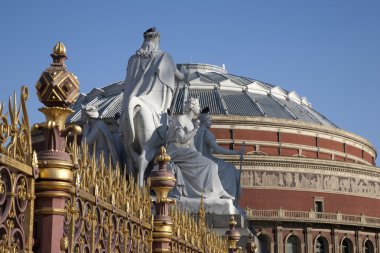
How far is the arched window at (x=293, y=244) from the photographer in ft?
177

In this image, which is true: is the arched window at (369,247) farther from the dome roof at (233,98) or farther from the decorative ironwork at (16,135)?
the decorative ironwork at (16,135)

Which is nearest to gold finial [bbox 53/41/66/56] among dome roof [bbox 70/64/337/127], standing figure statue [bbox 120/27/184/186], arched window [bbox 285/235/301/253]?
standing figure statue [bbox 120/27/184/186]

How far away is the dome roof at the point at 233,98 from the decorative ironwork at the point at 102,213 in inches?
1990

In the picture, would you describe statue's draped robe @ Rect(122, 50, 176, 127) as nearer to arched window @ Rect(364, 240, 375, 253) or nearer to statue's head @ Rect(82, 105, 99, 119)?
statue's head @ Rect(82, 105, 99, 119)

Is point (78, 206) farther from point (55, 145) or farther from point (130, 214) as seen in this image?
point (130, 214)

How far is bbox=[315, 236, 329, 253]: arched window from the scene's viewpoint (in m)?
54.6

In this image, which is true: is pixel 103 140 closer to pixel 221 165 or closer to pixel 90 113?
pixel 90 113

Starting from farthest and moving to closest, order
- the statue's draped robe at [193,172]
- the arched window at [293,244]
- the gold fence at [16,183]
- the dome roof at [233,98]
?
1. the dome roof at [233,98]
2. the arched window at [293,244]
3. the statue's draped robe at [193,172]
4. the gold fence at [16,183]

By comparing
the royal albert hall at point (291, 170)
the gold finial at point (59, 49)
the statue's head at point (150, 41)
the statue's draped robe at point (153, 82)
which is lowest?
the gold finial at point (59, 49)

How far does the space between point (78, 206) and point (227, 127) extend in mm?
53341

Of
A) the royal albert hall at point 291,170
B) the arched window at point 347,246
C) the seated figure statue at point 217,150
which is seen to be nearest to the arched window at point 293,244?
the royal albert hall at point 291,170

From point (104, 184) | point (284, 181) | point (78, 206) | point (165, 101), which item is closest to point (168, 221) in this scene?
point (104, 184)

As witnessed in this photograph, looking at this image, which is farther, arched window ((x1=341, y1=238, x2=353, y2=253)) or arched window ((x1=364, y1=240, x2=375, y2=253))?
arched window ((x1=364, y1=240, x2=375, y2=253))

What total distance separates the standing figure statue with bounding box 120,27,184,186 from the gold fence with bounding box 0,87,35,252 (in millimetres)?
8556
